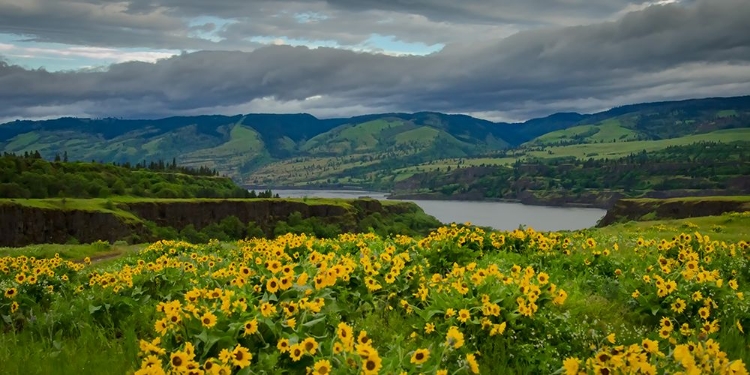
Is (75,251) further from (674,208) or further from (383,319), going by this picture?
(674,208)

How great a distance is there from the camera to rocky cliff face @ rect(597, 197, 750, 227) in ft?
372

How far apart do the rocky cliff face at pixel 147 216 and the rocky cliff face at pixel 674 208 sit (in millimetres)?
71747

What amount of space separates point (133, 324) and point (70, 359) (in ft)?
5.63

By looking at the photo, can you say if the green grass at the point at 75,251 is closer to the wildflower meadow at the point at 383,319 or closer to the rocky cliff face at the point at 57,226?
the wildflower meadow at the point at 383,319

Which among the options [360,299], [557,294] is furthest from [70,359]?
[557,294]

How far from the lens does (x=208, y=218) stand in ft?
484

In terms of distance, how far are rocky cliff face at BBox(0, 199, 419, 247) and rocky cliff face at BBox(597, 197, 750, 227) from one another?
71.7 m

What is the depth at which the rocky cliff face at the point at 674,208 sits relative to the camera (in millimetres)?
113287

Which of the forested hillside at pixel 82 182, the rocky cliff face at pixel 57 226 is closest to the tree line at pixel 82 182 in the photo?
the forested hillside at pixel 82 182

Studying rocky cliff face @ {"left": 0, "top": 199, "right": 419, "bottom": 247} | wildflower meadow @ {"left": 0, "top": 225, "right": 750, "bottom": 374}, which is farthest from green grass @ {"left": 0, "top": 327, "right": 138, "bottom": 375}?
rocky cliff face @ {"left": 0, "top": 199, "right": 419, "bottom": 247}

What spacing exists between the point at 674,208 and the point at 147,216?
120202 mm

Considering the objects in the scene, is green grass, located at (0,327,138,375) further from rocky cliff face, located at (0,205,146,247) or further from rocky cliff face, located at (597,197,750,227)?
rocky cliff face, located at (597,197,750,227)

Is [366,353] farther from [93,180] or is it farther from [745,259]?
[93,180]

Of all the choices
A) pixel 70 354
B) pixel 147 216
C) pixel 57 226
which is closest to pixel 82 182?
pixel 147 216
